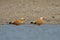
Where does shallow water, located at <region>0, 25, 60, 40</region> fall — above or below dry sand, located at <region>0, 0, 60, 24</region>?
below

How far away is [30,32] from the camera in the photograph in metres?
5.35

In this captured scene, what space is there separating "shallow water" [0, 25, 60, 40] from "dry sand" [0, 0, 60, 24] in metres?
0.33

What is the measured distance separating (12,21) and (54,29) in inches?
48.3

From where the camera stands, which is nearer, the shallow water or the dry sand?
the shallow water

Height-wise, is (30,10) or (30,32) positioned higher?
(30,10)

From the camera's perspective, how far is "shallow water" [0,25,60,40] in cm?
509

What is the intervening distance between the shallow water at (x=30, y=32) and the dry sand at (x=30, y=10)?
33cm

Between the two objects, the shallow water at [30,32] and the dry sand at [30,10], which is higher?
the dry sand at [30,10]

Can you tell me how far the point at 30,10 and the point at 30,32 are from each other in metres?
1.36

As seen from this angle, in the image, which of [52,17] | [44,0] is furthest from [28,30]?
[44,0]

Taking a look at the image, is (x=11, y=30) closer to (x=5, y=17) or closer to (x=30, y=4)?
(x=5, y=17)

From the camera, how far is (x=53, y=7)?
6.78 m

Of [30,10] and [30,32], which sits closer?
[30,32]

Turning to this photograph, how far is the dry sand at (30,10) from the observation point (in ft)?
19.9
